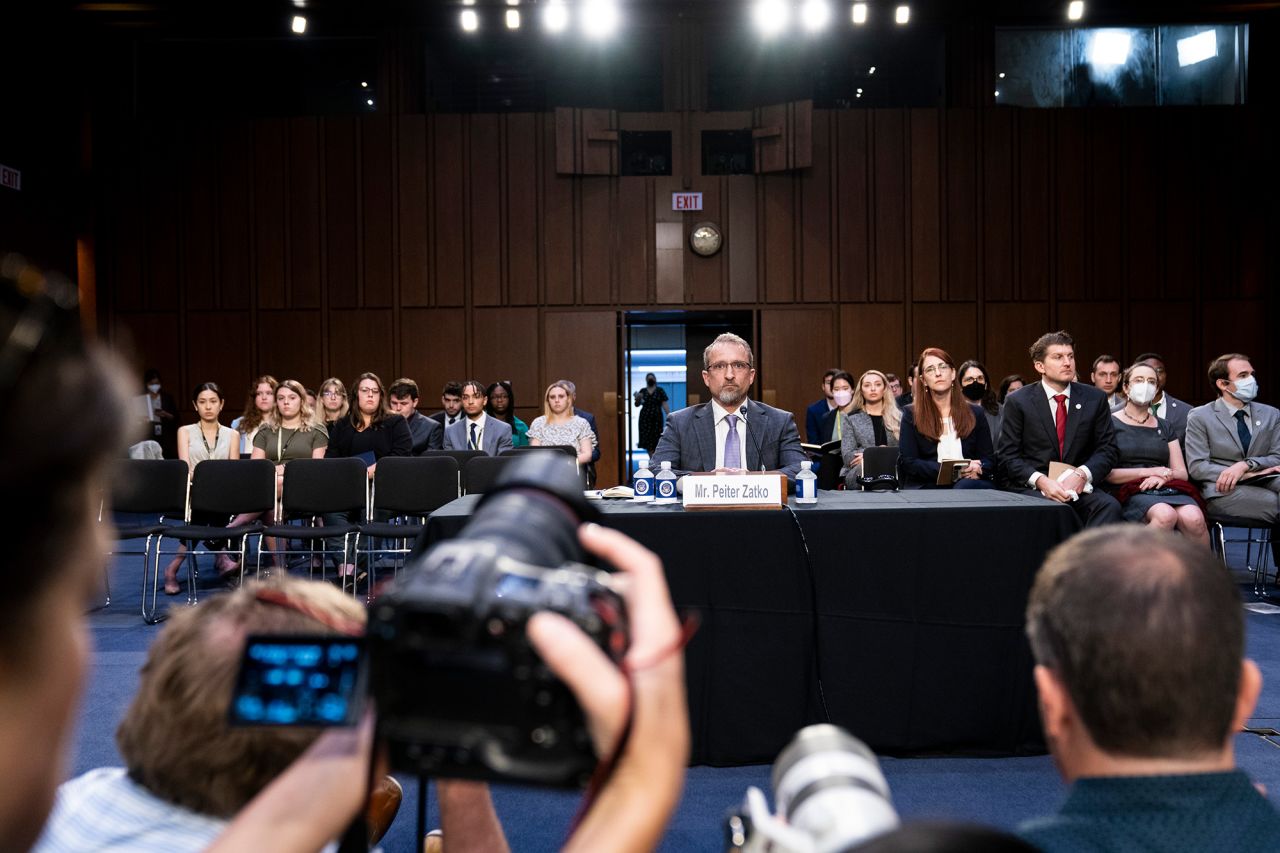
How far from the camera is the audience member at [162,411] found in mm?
9414

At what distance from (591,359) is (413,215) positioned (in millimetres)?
2657

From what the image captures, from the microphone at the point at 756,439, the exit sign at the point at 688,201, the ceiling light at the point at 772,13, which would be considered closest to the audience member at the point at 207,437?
the microphone at the point at 756,439

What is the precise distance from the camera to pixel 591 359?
9.84 meters

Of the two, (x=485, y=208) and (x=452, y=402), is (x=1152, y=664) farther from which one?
(x=485, y=208)

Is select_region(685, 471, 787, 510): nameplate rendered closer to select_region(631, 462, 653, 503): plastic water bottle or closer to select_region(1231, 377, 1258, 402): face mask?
select_region(631, 462, 653, 503): plastic water bottle

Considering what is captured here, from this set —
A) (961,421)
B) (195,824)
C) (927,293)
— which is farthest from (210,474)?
(927,293)

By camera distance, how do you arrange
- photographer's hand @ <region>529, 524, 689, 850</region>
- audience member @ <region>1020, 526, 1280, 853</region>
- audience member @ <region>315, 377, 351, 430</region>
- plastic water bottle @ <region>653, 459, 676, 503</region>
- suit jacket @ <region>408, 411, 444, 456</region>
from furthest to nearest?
1. suit jacket @ <region>408, 411, 444, 456</region>
2. audience member @ <region>315, 377, 351, 430</region>
3. plastic water bottle @ <region>653, 459, 676, 503</region>
4. audience member @ <region>1020, 526, 1280, 853</region>
5. photographer's hand @ <region>529, 524, 689, 850</region>

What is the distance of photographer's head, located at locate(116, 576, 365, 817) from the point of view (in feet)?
2.53

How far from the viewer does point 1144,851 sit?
75 cm

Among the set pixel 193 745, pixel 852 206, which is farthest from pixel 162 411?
pixel 193 745

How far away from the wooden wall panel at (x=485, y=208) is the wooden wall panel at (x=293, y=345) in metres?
1.54

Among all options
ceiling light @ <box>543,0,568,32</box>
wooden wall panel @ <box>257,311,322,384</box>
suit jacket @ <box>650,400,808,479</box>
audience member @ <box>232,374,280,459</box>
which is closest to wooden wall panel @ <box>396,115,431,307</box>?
wooden wall panel @ <box>257,311,322,384</box>

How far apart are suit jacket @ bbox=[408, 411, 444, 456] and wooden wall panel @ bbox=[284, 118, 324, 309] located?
3.73 m

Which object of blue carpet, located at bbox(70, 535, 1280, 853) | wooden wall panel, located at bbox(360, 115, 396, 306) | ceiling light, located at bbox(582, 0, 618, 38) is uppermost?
ceiling light, located at bbox(582, 0, 618, 38)
